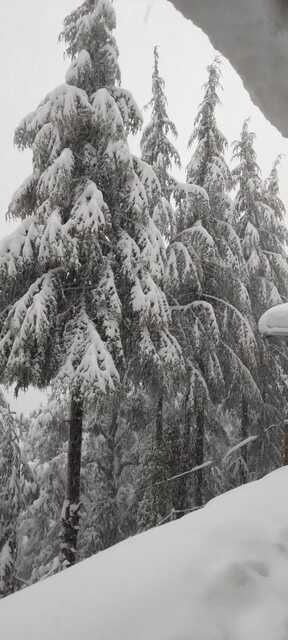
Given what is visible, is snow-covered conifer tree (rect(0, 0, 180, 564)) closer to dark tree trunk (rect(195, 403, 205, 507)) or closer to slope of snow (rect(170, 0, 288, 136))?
dark tree trunk (rect(195, 403, 205, 507))

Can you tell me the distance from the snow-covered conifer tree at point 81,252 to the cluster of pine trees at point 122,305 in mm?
28

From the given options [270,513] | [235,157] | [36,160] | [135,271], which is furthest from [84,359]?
[235,157]

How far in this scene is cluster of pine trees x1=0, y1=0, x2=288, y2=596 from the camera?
676 cm

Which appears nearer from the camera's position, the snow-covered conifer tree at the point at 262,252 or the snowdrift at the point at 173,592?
the snowdrift at the point at 173,592

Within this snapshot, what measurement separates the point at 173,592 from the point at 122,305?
5938mm

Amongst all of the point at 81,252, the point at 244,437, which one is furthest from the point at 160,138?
the point at 244,437

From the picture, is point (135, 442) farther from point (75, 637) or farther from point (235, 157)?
point (75, 637)

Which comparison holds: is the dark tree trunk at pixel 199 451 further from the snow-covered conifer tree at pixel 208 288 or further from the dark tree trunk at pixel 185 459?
the dark tree trunk at pixel 185 459

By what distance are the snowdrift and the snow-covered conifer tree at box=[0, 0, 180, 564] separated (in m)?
4.08

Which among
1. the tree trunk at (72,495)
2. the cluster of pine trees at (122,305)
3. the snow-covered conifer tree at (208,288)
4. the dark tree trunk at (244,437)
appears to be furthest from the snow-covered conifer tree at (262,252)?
the tree trunk at (72,495)

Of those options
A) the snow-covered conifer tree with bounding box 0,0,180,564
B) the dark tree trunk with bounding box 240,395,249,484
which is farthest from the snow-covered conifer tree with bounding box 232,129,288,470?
the snow-covered conifer tree with bounding box 0,0,180,564

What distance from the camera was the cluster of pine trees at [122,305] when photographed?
6.76m

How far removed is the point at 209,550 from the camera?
209cm

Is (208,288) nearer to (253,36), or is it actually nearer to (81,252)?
(81,252)
